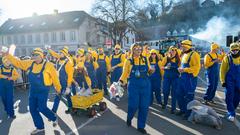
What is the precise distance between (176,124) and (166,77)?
1486 millimetres

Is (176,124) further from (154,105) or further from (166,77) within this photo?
(154,105)

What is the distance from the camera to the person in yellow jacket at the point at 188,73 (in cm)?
636

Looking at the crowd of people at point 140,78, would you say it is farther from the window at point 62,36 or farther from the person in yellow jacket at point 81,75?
the window at point 62,36

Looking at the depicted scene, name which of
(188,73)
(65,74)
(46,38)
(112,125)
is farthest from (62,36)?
(188,73)

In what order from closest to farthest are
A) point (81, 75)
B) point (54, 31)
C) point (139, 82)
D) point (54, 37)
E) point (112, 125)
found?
1. point (139, 82)
2. point (112, 125)
3. point (81, 75)
4. point (54, 31)
5. point (54, 37)

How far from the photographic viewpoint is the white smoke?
3453 centimetres

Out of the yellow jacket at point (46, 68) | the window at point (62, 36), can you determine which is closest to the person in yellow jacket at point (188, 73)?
the yellow jacket at point (46, 68)

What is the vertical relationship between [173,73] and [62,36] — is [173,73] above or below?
below

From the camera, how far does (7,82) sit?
726 cm

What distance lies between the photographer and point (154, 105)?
8297mm

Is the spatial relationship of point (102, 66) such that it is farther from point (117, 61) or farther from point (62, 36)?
point (62, 36)

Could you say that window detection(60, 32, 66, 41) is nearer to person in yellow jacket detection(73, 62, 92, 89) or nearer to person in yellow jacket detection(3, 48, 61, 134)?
person in yellow jacket detection(73, 62, 92, 89)

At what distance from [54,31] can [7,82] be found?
36884 mm

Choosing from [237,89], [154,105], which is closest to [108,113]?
[154,105]
